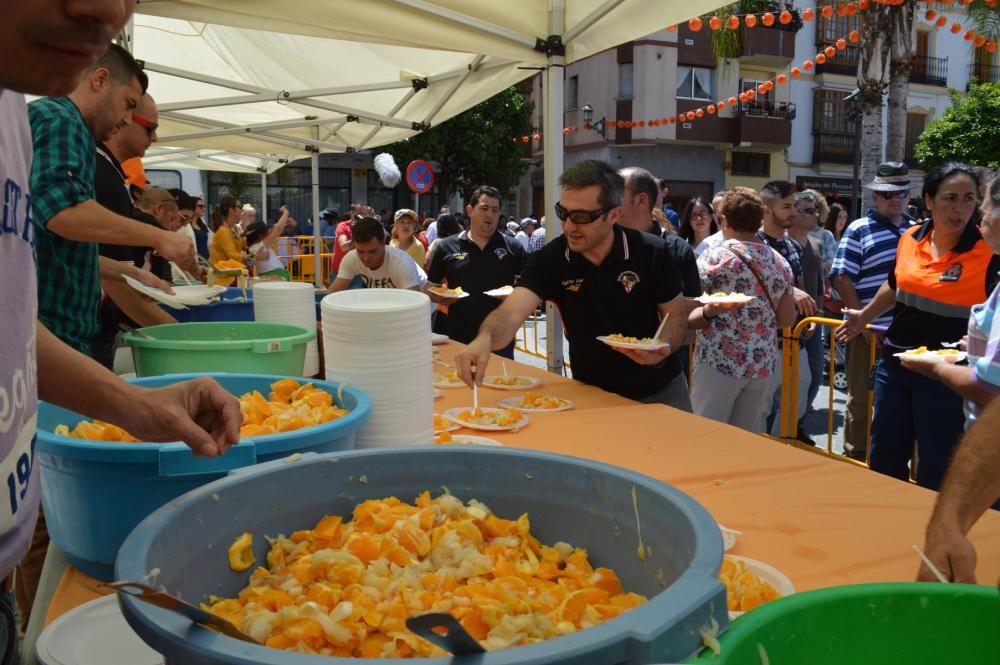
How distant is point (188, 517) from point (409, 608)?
13.0 inches

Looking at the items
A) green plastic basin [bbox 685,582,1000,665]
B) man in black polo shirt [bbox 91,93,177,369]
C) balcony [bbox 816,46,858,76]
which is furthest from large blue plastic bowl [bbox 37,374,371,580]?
balcony [bbox 816,46,858,76]

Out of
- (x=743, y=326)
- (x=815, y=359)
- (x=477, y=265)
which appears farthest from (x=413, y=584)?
(x=815, y=359)

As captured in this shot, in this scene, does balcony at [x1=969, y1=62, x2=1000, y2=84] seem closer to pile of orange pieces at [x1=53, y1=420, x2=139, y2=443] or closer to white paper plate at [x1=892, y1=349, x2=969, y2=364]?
white paper plate at [x1=892, y1=349, x2=969, y2=364]

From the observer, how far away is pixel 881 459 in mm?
3998

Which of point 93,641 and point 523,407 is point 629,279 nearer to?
point 523,407

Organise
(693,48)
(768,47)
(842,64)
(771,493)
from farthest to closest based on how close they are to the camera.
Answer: (842,64)
(768,47)
(693,48)
(771,493)

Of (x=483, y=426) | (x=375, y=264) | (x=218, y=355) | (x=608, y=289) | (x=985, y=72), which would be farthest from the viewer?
(x=985, y=72)

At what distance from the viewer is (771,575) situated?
140 centimetres

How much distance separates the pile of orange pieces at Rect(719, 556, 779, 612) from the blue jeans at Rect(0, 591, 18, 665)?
3.55ft

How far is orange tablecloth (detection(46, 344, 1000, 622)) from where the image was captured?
1.53 metres

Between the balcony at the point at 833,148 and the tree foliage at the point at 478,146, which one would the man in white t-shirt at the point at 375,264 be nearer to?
the tree foliage at the point at 478,146

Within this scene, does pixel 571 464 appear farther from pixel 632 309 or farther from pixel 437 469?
pixel 632 309

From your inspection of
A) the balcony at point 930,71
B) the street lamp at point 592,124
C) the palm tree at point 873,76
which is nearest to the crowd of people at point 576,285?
the palm tree at point 873,76

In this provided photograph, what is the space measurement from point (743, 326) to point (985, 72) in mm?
34102
